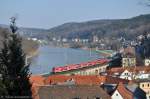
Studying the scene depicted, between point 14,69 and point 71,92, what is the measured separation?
11.4 metres

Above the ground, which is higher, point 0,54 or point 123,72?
point 0,54

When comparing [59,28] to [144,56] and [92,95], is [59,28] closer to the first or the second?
[144,56]

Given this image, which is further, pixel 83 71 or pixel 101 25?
pixel 101 25

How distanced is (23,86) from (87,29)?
159608 millimetres

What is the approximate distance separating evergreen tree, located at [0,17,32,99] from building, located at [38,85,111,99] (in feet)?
33.5

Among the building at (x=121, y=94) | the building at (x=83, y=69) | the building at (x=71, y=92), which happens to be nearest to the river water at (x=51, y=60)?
the building at (x=83, y=69)

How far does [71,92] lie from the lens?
60.2ft

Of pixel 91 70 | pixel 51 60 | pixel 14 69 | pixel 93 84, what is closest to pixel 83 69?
pixel 91 70

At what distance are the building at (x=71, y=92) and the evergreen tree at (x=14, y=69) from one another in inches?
403

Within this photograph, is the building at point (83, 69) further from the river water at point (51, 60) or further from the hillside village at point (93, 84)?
the river water at point (51, 60)

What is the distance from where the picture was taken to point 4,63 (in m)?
7.15

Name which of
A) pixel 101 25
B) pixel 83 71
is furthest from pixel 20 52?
pixel 101 25

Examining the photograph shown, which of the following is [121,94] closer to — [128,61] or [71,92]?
[71,92]

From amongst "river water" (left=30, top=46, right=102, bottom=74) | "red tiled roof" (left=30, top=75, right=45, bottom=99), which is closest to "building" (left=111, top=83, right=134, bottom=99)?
"red tiled roof" (left=30, top=75, right=45, bottom=99)
